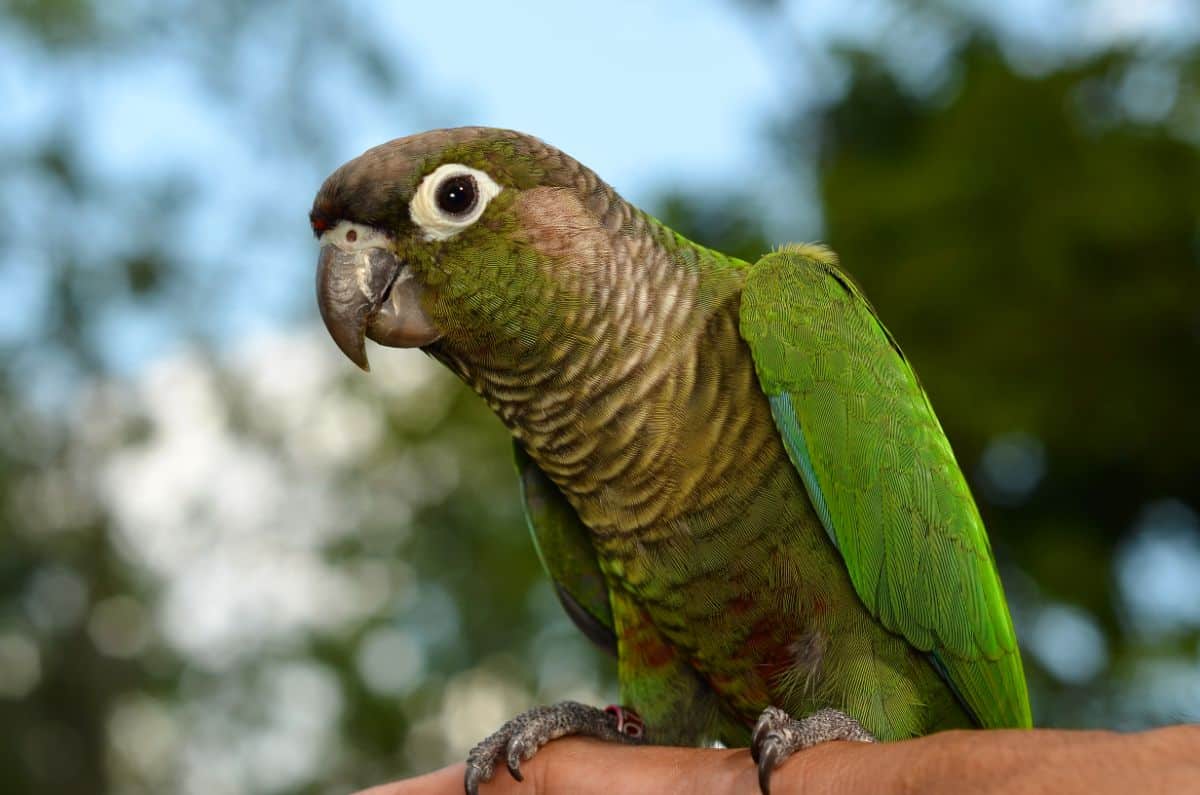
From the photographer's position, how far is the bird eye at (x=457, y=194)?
209 centimetres

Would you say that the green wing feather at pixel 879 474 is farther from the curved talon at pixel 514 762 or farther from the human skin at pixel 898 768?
the curved talon at pixel 514 762

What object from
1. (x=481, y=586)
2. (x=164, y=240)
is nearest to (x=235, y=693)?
(x=481, y=586)

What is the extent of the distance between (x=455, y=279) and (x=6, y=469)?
12083 millimetres

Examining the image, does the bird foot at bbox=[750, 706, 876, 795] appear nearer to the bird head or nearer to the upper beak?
the bird head

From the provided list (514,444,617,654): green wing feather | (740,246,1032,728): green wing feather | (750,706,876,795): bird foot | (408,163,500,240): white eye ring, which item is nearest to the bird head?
(408,163,500,240): white eye ring

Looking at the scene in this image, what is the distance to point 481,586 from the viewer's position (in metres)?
10.6

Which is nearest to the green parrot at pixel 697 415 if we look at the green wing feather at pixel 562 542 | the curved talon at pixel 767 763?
the curved talon at pixel 767 763

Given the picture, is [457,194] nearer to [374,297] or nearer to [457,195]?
[457,195]

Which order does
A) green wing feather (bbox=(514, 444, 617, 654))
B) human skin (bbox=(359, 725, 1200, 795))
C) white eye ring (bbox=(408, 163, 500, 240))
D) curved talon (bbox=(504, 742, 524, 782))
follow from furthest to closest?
green wing feather (bbox=(514, 444, 617, 654)) < curved talon (bbox=(504, 742, 524, 782)) < white eye ring (bbox=(408, 163, 500, 240)) < human skin (bbox=(359, 725, 1200, 795))

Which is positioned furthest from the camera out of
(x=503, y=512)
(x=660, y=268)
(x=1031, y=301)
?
(x=503, y=512)

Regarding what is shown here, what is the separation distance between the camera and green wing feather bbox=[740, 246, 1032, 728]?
2.13 m

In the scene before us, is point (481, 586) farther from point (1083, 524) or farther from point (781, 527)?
point (781, 527)

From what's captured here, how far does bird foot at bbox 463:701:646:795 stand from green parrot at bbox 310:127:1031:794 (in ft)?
1.25

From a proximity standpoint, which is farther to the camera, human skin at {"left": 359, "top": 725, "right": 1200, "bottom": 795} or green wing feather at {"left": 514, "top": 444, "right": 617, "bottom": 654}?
green wing feather at {"left": 514, "top": 444, "right": 617, "bottom": 654}
